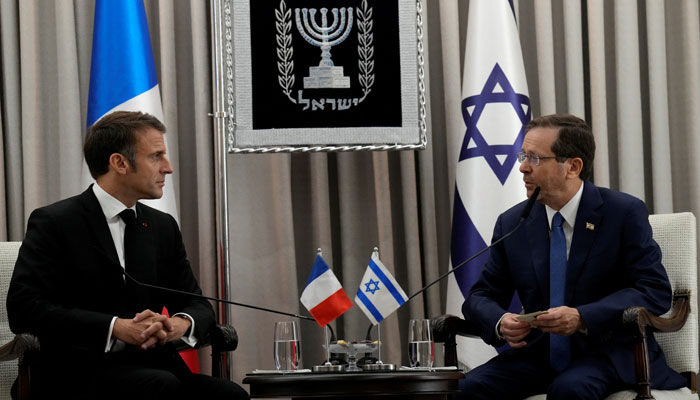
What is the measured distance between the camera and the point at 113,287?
3062 millimetres

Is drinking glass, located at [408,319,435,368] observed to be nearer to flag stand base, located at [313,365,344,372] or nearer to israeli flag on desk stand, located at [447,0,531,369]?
flag stand base, located at [313,365,344,372]

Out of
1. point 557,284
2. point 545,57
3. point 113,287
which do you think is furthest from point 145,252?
point 545,57

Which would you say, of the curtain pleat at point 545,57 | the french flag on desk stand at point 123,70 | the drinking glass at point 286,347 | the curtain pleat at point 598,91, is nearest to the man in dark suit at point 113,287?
the drinking glass at point 286,347

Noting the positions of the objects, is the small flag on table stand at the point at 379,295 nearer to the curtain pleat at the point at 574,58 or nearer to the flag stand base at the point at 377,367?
the flag stand base at the point at 377,367

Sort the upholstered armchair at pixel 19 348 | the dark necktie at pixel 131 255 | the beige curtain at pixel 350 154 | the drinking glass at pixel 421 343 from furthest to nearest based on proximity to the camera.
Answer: the beige curtain at pixel 350 154 < the dark necktie at pixel 131 255 < the drinking glass at pixel 421 343 < the upholstered armchair at pixel 19 348

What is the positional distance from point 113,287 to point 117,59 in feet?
4.91

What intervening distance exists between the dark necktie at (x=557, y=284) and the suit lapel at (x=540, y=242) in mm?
21

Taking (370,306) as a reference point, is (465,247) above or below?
above

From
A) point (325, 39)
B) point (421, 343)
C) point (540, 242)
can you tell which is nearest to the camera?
point (421, 343)

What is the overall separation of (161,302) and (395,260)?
1.81m

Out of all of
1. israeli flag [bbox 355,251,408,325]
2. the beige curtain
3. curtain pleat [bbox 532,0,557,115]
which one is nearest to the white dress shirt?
israeli flag [bbox 355,251,408,325]

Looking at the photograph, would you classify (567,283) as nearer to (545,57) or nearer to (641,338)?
(641,338)

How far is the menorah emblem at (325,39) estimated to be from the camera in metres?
4.35

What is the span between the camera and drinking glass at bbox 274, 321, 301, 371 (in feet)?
9.79
